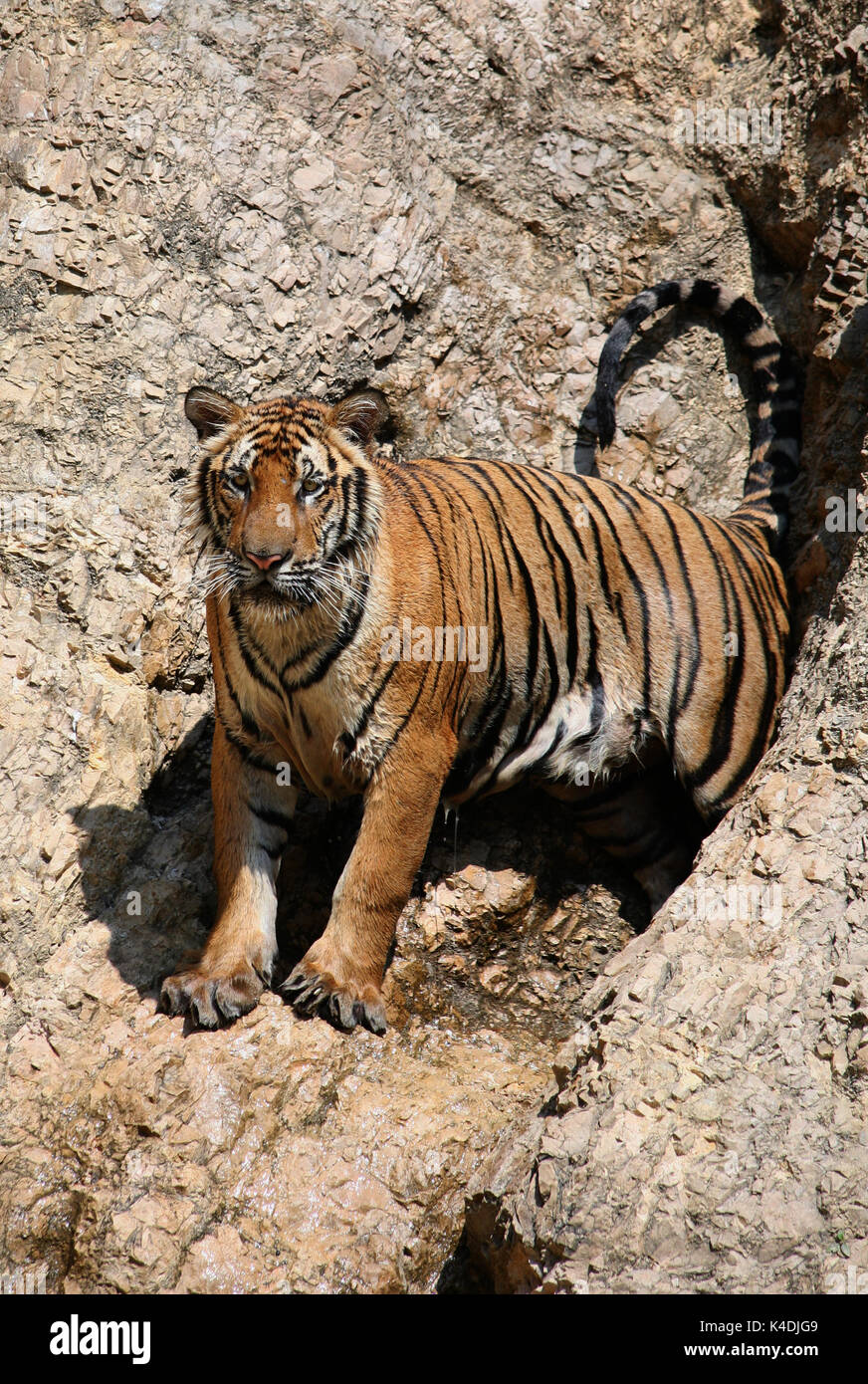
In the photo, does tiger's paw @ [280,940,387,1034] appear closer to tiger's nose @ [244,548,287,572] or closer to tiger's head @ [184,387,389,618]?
tiger's head @ [184,387,389,618]

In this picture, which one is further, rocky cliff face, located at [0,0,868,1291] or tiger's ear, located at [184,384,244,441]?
tiger's ear, located at [184,384,244,441]

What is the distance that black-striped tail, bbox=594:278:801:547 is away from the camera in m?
4.61

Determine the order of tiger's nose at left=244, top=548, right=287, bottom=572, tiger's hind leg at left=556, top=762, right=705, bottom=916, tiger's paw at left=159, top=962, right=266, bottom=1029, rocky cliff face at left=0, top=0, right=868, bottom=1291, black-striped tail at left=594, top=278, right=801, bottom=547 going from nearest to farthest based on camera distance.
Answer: rocky cliff face at left=0, top=0, right=868, bottom=1291 → tiger's nose at left=244, top=548, right=287, bottom=572 → tiger's paw at left=159, top=962, right=266, bottom=1029 → tiger's hind leg at left=556, top=762, right=705, bottom=916 → black-striped tail at left=594, top=278, right=801, bottom=547

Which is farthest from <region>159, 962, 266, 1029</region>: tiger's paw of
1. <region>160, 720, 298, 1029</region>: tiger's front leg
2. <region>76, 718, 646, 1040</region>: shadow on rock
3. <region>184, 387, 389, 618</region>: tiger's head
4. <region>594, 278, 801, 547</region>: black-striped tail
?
<region>594, 278, 801, 547</region>: black-striped tail

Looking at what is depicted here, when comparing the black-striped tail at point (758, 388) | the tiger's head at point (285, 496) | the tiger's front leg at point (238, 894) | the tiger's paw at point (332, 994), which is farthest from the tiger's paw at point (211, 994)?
the black-striped tail at point (758, 388)

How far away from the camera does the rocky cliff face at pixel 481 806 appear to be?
3.00m

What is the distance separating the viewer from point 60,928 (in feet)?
12.3

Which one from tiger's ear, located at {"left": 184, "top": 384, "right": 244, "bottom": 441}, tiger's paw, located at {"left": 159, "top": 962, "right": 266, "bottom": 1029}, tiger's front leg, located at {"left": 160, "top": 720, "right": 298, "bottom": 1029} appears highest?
tiger's ear, located at {"left": 184, "top": 384, "right": 244, "bottom": 441}

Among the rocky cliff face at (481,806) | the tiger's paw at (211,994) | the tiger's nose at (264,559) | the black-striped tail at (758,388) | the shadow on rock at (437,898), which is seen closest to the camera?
the rocky cliff face at (481,806)

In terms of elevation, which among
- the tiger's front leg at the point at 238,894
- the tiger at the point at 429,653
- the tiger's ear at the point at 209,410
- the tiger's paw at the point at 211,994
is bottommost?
the tiger's paw at the point at 211,994

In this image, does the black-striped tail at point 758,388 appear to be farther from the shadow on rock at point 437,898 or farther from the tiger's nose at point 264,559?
the tiger's nose at point 264,559

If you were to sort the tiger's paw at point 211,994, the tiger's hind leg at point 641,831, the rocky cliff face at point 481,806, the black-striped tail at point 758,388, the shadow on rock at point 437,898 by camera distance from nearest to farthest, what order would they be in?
the rocky cliff face at point 481,806, the tiger's paw at point 211,994, the shadow on rock at point 437,898, the tiger's hind leg at point 641,831, the black-striped tail at point 758,388

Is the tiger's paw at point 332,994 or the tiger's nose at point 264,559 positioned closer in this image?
the tiger's nose at point 264,559

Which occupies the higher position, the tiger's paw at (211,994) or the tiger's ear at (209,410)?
the tiger's ear at (209,410)
